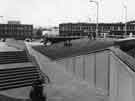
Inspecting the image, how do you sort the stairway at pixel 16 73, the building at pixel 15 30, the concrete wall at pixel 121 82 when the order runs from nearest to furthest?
the concrete wall at pixel 121 82, the stairway at pixel 16 73, the building at pixel 15 30

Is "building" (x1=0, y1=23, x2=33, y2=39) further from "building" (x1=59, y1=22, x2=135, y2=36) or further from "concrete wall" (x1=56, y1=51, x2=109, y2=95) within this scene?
"concrete wall" (x1=56, y1=51, x2=109, y2=95)

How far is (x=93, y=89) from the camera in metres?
11.9

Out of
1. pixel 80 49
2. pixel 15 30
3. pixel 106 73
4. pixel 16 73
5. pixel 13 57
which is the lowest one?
pixel 16 73

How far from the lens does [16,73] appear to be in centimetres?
1249

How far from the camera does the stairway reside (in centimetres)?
1128

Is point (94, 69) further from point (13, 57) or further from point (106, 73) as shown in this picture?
point (13, 57)

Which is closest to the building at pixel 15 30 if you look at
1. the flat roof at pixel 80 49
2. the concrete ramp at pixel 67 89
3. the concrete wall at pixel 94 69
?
the flat roof at pixel 80 49

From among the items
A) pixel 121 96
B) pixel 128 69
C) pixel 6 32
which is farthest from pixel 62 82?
pixel 6 32

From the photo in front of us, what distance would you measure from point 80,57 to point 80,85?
2.77 metres

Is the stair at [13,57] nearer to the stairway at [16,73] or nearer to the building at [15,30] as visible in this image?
the stairway at [16,73]

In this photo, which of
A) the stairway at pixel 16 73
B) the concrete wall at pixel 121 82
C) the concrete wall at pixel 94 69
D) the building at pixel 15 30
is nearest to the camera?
the concrete wall at pixel 121 82

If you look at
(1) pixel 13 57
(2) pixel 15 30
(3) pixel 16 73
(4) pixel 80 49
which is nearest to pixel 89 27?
(2) pixel 15 30

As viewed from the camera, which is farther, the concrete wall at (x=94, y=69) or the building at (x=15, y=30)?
the building at (x=15, y=30)

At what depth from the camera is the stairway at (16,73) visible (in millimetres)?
11281
